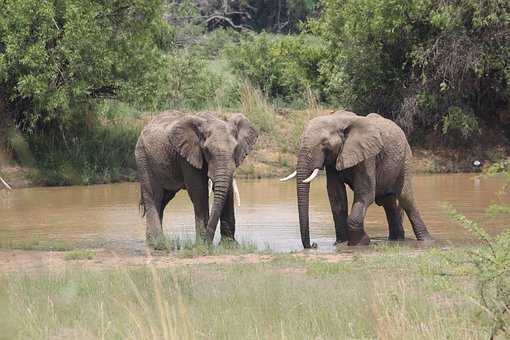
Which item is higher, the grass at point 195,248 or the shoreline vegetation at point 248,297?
the shoreline vegetation at point 248,297

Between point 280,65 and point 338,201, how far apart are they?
1605cm

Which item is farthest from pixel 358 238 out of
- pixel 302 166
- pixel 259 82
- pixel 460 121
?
pixel 259 82

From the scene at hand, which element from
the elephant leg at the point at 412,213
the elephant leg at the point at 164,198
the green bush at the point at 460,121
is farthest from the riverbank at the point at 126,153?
the elephant leg at the point at 412,213

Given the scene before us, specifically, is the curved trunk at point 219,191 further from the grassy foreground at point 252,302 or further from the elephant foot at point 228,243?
the grassy foreground at point 252,302

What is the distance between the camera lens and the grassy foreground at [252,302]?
6.97 metres

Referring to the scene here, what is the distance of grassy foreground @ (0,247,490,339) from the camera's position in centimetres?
697

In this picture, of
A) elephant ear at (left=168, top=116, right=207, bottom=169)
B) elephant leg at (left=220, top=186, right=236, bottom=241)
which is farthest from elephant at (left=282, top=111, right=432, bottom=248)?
elephant ear at (left=168, top=116, right=207, bottom=169)

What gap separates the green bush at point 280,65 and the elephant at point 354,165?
45.3 ft

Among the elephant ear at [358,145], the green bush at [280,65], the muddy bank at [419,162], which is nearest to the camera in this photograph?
the elephant ear at [358,145]

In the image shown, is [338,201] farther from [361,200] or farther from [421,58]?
[421,58]

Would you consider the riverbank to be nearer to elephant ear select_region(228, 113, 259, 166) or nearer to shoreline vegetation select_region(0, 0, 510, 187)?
shoreline vegetation select_region(0, 0, 510, 187)

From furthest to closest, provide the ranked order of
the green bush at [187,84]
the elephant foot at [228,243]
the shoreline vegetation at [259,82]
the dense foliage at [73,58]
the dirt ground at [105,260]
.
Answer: the green bush at [187,84] < the shoreline vegetation at [259,82] < the dense foliage at [73,58] < the elephant foot at [228,243] < the dirt ground at [105,260]

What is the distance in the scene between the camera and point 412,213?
14.9 metres

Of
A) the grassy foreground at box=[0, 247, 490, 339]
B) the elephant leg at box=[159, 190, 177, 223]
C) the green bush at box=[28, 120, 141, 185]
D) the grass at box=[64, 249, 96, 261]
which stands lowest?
the green bush at box=[28, 120, 141, 185]
